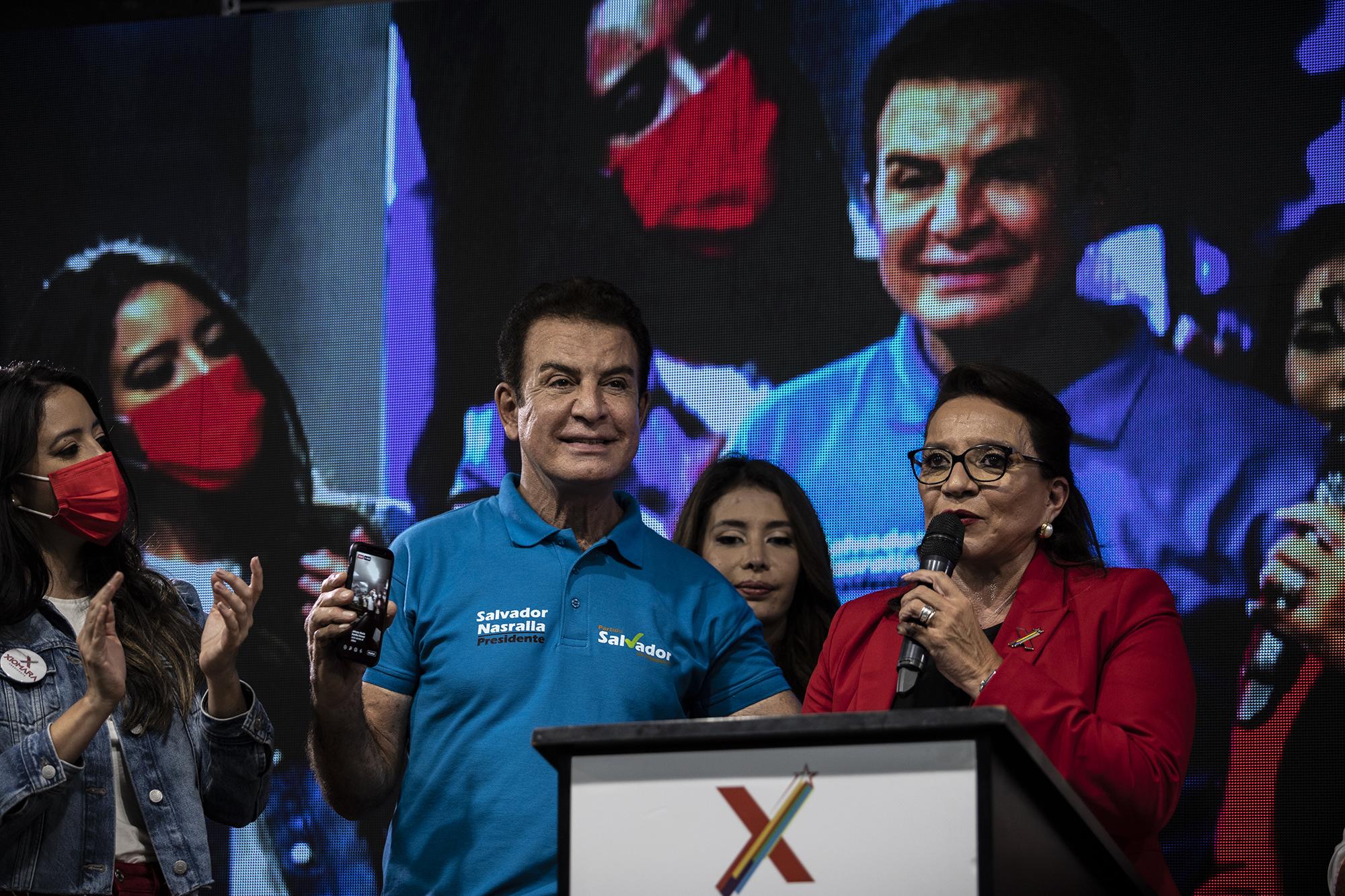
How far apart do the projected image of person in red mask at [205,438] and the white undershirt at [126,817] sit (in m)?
1.52

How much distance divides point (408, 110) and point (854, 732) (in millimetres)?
3312

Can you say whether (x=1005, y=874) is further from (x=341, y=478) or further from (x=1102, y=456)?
(x=341, y=478)

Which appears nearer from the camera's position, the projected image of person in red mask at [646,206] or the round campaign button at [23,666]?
the round campaign button at [23,666]

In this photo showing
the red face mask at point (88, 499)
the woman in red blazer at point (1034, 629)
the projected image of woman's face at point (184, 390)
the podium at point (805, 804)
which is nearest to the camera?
the podium at point (805, 804)

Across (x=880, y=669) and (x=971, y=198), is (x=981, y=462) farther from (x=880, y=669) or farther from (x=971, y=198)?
(x=971, y=198)

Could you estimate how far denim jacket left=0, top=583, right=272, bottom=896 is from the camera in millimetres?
2691

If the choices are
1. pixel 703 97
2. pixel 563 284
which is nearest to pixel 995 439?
pixel 563 284

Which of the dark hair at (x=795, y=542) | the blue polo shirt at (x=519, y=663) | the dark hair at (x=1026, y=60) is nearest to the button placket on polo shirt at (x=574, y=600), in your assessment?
the blue polo shirt at (x=519, y=663)

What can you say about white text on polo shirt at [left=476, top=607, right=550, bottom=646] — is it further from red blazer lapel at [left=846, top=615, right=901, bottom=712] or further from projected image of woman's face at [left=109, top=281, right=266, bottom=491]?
projected image of woman's face at [left=109, top=281, right=266, bottom=491]

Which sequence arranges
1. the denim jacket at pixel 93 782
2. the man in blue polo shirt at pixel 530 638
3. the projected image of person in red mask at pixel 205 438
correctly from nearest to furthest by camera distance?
the man in blue polo shirt at pixel 530 638 → the denim jacket at pixel 93 782 → the projected image of person in red mask at pixel 205 438

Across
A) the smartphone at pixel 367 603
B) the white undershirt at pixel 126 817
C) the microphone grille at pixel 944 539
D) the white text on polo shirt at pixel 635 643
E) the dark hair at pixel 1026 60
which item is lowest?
the white undershirt at pixel 126 817

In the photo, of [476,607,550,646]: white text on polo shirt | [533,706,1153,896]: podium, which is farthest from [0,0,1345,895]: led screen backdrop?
[533,706,1153,896]: podium

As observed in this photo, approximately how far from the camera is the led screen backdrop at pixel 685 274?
399 centimetres

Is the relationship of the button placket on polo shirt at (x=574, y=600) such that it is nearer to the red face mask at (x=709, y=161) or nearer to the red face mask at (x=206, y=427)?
the red face mask at (x=709, y=161)
